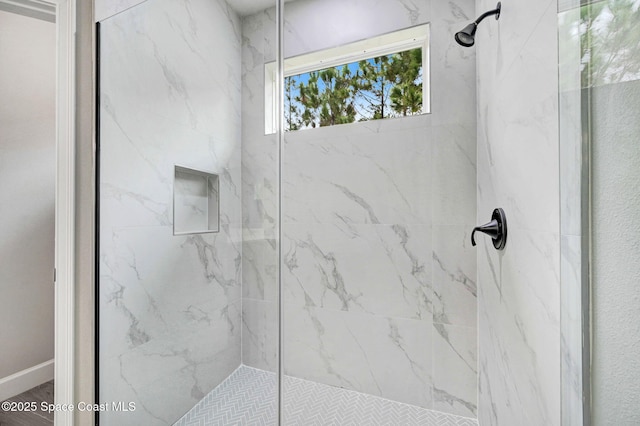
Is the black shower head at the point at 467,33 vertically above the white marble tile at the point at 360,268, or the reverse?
the black shower head at the point at 467,33

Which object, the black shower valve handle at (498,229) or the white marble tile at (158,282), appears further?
the white marble tile at (158,282)

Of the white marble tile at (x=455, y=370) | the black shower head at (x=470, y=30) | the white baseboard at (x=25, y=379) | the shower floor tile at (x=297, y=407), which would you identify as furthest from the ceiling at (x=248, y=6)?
the white baseboard at (x=25, y=379)

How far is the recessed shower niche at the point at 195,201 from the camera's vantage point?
3.62ft

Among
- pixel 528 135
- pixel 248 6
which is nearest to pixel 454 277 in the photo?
pixel 528 135

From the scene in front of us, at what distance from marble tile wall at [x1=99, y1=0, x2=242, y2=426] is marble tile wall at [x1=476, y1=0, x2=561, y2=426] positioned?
2.88 feet

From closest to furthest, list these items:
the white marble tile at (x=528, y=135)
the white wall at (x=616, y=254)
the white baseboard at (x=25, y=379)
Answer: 1. the white wall at (x=616, y=254)
2. the white marble tile at (x=528, y=135)
3. the white baseboard at (x=25, y=379)

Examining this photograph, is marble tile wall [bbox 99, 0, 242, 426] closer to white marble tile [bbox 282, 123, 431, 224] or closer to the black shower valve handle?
white marble tile [bbox 282, 123, 431, 224]

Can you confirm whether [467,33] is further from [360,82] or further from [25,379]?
[25,379]

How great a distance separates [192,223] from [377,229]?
0.80m

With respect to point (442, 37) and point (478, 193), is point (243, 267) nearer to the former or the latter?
point (478, 193)

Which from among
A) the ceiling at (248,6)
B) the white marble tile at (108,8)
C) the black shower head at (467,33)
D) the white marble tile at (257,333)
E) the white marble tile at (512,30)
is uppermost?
the white marble tile at (108,8)

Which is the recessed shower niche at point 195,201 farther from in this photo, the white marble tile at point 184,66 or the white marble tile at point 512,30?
the white marble tile at point 512,30

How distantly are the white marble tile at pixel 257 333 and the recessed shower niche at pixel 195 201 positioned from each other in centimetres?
33

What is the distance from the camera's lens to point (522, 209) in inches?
28.6
